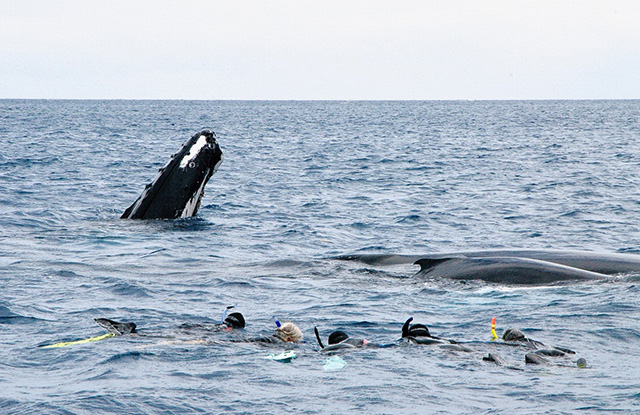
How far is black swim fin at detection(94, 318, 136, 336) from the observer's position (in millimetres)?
10258

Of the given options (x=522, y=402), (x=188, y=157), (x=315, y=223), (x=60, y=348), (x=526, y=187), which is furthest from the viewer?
(x=526, y=187)

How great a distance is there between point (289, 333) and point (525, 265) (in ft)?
18.2

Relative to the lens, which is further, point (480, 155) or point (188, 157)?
point (480, 155)

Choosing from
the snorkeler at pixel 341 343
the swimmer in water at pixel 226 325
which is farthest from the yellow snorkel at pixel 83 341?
the snorkeler at pixel 341 343

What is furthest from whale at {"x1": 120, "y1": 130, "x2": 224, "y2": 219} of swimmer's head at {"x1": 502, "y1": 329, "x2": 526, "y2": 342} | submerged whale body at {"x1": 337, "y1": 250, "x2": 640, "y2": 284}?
swimmer's head at {"x1": 502, "y1": 329, "x2": 526, "y2": 342}

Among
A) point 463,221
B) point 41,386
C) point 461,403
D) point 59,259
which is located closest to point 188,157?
point 59,259

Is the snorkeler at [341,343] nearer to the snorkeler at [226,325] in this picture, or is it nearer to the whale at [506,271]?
the snorkeler at [226,325]

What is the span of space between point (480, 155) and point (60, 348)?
146 feet

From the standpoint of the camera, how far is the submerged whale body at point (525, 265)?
1375 centimetres

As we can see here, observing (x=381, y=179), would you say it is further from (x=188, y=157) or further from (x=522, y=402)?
(x=522, y=402)

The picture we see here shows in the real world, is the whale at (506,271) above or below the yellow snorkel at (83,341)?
above

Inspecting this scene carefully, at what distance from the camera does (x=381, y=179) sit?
37281mm

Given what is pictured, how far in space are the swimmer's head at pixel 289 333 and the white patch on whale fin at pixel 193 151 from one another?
32.1 feet

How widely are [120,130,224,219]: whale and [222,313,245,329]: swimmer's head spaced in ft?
29.3
